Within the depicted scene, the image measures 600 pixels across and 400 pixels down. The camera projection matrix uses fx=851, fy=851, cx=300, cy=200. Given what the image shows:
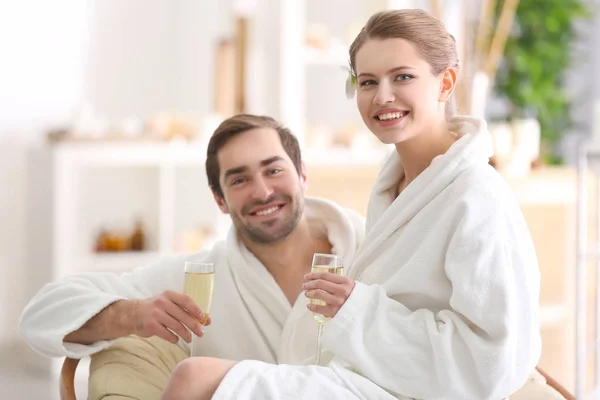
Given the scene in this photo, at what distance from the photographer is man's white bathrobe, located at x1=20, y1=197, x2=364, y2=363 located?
194 centimetres

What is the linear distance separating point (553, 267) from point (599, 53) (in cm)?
226

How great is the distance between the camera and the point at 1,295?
15.6 ft

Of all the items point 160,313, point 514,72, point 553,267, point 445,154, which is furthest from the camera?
point 514,72

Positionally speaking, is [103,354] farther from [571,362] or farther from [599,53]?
[599,53]

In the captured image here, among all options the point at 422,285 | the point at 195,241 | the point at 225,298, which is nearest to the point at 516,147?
the point at 195,241

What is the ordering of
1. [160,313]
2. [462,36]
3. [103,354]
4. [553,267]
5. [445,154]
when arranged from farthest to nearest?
[462,36] < [553,267] < [103,354] < [160,313] < [445,154]

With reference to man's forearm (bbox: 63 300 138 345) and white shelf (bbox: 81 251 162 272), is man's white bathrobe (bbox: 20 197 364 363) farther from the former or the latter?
white shelf (bbox: 81 251 162 272)

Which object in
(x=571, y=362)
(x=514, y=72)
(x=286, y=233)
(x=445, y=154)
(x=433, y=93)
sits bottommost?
(x=571, y=362)

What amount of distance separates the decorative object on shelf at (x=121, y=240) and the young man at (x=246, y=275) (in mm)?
2537

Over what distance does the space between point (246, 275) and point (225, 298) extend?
80 millimetres

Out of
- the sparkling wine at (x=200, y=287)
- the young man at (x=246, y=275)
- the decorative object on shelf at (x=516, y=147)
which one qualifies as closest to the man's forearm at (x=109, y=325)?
the young man at (x=246, y=275)

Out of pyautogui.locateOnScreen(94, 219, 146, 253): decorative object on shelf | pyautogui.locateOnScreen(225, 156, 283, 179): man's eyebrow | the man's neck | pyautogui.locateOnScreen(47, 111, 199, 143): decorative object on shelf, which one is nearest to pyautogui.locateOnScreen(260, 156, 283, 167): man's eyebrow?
pyautogui.locateOnScreen(225, 156, 283, 179): man's eyebrow

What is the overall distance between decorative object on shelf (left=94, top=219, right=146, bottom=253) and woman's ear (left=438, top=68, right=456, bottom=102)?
3184 mm

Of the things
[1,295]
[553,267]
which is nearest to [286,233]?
[553,267]
